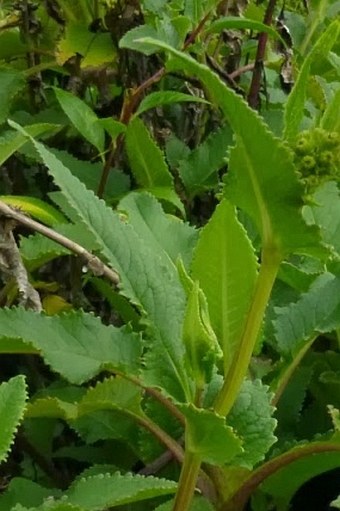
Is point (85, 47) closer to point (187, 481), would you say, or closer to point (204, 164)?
point (204, 164)

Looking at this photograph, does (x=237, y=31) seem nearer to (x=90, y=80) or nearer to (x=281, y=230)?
(x=90, y=80)

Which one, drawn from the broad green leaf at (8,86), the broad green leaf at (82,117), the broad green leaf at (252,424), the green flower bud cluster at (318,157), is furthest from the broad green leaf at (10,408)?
the broad green leaf at (8,86)

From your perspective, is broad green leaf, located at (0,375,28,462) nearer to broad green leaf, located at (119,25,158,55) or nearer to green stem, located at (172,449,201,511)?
green stem, located at (172,449,201,511)

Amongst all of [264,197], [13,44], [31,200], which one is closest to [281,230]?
[264,197]

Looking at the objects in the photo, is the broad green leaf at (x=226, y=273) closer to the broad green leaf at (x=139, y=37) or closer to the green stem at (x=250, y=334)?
the green stem at (x=250, y=334)

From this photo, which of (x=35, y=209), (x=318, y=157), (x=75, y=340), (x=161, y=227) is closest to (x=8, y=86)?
(x=35, y=209)

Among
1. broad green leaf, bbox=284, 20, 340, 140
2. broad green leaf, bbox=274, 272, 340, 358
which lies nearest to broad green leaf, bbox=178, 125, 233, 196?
broad green leaf, bbox=274, 272, 340, 358

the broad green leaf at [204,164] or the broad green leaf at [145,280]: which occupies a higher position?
the broad green leaf at [145,280]
